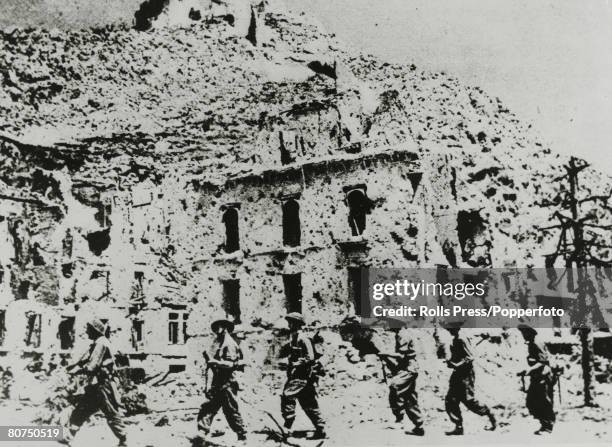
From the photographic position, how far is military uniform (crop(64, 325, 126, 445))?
680 centimetres

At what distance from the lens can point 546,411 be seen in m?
7.02

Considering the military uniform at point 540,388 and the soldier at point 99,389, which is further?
the military uniform at point 540,388

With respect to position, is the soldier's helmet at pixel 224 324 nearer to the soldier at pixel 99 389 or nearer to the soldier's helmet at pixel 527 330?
the soldier at pixel 99 389

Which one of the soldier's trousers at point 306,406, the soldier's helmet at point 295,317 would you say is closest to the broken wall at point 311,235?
the soldier's helmet at point 295,317

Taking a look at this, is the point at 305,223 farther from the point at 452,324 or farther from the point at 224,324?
the point at 452,324

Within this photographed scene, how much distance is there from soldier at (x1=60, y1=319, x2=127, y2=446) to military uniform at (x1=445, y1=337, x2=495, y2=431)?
3.53 metres

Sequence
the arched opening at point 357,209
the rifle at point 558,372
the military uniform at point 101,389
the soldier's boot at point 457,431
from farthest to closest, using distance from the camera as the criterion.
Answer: the arched opening at point 357,209
the rifle at point 558,372
the soldier's boot at point 457,431
the military uniform at point 101,389

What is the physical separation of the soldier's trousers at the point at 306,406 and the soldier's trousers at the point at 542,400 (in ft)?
7.48

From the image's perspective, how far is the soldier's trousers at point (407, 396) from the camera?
686 cm

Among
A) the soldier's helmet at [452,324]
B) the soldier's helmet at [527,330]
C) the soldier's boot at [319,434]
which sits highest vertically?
the soldier's helmet at [452,324]

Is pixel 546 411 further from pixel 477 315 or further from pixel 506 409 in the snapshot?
pixel 477 315

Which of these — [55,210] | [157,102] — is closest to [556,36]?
[157,102]

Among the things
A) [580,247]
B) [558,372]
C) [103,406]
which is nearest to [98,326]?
[103,406]

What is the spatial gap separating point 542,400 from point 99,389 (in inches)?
188
